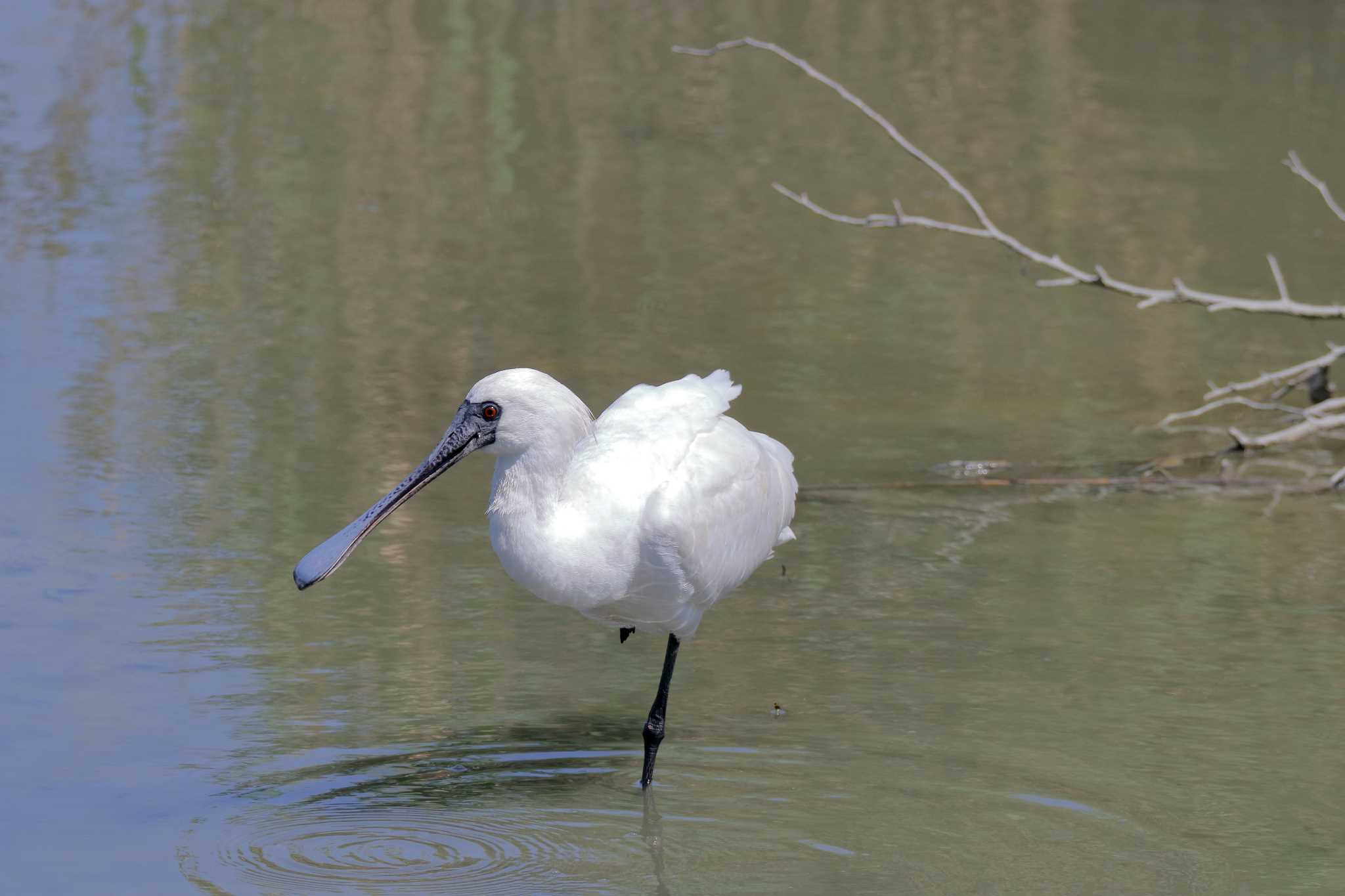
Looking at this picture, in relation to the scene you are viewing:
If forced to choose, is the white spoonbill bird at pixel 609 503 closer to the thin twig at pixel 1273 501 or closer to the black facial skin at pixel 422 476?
the black facial skin at pixel 422 476

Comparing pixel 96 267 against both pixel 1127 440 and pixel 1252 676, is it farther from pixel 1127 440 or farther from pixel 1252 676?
pixel 1252 676

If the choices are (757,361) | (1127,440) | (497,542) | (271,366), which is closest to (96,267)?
(271,366)

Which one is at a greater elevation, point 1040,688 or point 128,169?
point 128,169

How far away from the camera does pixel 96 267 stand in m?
10.3

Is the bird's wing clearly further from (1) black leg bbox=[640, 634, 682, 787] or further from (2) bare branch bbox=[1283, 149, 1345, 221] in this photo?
(2) bare branch bbox=[1283, 149, 1345, 221]

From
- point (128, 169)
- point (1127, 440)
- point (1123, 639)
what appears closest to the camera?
point (1123, 639)

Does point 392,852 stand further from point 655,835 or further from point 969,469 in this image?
point 969,469

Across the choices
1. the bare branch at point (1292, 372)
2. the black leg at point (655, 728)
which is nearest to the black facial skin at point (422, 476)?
the black leg at point (655, 728)

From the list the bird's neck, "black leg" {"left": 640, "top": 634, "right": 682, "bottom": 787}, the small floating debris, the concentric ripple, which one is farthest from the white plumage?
the small floating debris

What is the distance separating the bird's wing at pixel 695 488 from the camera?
17.0 ft

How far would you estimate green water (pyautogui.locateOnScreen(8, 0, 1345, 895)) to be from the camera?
5.14 m

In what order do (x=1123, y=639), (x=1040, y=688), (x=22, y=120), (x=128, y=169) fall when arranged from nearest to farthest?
(x=1040, y=688), (x=1123, y=639), (x=128, y=169), (x=22, y=120)

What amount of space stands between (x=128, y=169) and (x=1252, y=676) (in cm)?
829

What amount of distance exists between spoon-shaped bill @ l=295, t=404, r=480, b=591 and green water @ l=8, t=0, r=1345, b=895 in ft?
1.77
